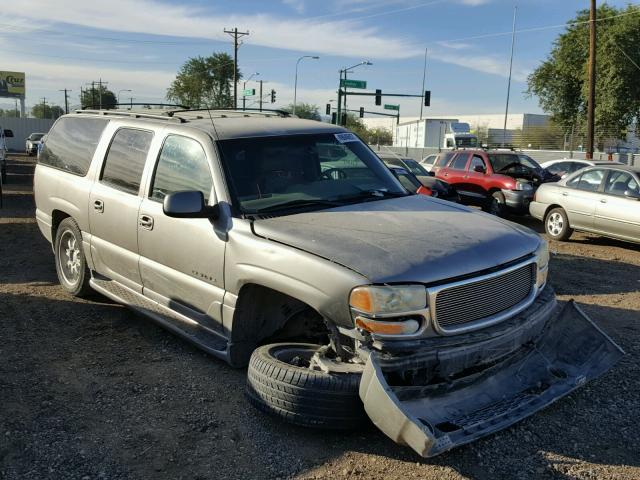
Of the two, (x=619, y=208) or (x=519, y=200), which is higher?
(x=619, y=208)

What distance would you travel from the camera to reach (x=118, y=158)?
536 centimetres

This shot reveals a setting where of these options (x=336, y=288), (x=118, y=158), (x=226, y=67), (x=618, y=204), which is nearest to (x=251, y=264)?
(x=336, y=288)

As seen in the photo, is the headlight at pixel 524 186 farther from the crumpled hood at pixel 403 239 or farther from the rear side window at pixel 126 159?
the rear side window at pixel 126 159

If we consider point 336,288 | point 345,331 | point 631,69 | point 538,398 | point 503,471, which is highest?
point 631,69

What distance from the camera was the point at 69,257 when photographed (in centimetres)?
638

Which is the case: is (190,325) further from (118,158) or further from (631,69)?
(631,69)

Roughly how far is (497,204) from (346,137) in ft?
33.1

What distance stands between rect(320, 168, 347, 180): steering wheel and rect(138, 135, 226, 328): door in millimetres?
919

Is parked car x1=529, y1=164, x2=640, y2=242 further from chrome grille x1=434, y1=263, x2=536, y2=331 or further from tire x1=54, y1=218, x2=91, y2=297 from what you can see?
tire x1=54, y1=218, x2=91, y2=297

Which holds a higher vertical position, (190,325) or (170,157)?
(170,157)

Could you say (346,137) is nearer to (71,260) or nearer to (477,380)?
(477,380)

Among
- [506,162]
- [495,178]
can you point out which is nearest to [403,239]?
[495,178]

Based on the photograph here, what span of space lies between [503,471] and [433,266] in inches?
46.1

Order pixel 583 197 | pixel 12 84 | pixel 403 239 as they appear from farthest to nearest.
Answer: pixel 12 84, pixel 583 197, pixel 403 239
